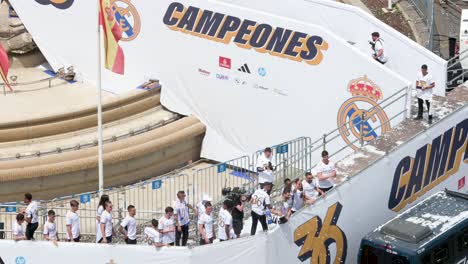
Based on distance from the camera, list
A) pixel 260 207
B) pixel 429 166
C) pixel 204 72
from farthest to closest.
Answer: pixel 204 72 → pixel 429 166 → pixel 260 207

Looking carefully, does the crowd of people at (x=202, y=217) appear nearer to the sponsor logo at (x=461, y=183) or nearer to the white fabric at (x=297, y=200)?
the white fabric at (x=297, y=200)

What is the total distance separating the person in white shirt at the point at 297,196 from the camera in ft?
78.6

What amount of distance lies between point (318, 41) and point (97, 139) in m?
6.69

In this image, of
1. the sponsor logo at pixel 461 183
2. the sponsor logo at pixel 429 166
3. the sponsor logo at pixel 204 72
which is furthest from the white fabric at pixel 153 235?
the sponsor logo at pixel 204 72

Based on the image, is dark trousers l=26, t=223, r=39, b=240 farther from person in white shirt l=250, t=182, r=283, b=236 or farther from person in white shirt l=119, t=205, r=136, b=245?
person in white shirt l=250, t=182, r=283, b=236

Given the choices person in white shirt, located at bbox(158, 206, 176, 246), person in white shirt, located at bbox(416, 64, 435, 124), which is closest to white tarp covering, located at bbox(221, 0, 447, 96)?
person in white shirt, located at bbox(416, 64, 435, 124)

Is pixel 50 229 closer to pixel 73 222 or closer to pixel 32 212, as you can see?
pixel 73 222

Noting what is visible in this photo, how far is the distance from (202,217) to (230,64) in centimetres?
1006

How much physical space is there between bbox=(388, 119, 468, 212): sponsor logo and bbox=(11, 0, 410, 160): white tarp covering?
5.50 ft

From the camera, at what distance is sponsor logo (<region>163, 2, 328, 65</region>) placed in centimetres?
3111

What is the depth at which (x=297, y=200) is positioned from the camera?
24062 mm

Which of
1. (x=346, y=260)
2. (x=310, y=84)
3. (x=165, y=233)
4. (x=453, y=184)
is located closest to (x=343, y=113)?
(x=310, y=84)

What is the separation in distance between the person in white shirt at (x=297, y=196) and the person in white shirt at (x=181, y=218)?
90.4 inches

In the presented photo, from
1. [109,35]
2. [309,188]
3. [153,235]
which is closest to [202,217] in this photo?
[153,235]
